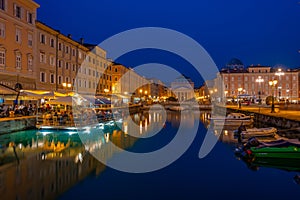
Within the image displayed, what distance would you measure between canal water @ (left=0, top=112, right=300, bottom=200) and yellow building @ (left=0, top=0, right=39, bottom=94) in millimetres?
14653

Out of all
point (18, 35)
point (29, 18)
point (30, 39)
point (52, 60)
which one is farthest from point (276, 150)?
point (52, 60)

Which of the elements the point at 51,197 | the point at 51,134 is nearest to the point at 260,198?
the point at 51,197

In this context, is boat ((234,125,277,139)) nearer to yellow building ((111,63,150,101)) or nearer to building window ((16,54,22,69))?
building window ((16,54,22,69))

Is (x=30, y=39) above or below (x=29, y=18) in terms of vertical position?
below

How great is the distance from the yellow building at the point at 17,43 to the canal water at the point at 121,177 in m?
14.7

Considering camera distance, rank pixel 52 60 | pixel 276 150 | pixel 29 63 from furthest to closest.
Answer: pixel 52 60 → pixel 29 63 → pixel 276 150

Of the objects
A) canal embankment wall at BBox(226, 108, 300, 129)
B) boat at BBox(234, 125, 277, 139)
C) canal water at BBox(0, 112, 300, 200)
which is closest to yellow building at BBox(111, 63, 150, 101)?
canal embankment wall at BBox(226, 108, 300, 129)

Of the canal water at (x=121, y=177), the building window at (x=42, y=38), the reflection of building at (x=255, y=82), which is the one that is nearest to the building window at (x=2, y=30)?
the building window at (x=42, y=38)

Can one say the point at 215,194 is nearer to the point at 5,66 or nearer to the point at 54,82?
the point at 5,66

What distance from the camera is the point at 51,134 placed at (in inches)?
1041

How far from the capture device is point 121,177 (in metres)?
14.2

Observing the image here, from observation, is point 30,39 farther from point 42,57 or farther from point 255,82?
point 255,82

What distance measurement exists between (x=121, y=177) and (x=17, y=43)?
91.1 ft

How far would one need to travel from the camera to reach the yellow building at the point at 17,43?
1297 inches
